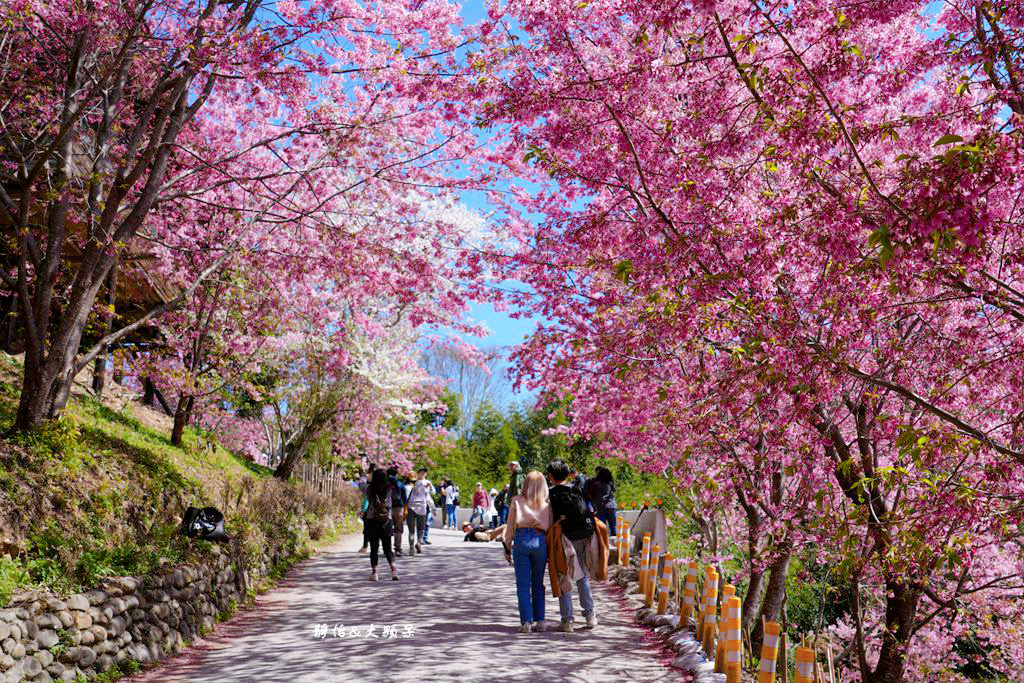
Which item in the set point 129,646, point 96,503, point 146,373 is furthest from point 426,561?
point 129,646

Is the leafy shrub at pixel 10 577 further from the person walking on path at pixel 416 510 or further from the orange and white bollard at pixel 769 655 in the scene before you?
the person walking on path at pixel 416 510

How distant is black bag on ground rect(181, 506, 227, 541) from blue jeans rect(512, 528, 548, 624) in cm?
442

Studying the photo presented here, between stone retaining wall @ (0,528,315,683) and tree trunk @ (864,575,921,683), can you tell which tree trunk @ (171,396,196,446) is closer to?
stone retaining wall @ (0,528,315,683)

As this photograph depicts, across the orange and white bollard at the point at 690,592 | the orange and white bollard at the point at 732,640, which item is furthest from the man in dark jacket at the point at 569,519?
the orange and white bollard at the point at 732,640

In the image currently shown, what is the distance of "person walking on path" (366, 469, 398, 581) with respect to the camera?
1226 centimetres

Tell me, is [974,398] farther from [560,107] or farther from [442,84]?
[442,84]

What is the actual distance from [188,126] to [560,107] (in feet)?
28.8

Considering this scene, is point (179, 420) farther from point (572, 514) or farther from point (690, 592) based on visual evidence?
point (690, 592)

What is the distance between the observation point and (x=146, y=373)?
1510 cm

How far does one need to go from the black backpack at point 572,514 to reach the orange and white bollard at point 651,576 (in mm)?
2163

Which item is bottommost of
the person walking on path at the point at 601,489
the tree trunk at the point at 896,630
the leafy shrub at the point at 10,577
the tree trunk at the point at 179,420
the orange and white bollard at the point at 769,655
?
the tree trunk at the point at 896,630

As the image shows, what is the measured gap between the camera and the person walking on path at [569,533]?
27.6 feet

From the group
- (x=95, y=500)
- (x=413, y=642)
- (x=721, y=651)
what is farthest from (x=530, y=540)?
(x=95, y=500)

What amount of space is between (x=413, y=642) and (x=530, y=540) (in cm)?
161
